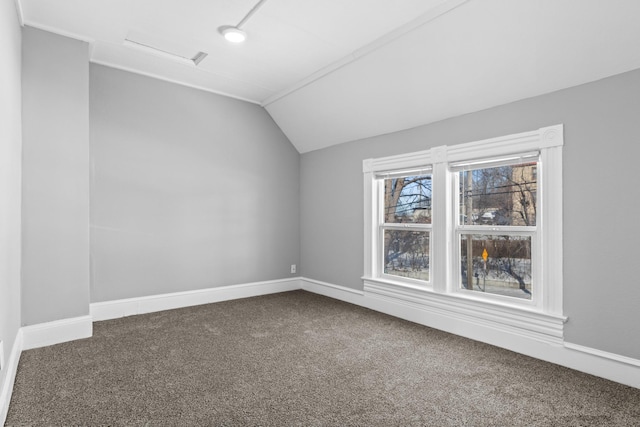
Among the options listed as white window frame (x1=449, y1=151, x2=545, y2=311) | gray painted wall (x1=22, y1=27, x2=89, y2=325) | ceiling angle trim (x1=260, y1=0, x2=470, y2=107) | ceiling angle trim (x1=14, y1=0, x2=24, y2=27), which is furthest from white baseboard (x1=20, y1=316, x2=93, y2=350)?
white window frame (x1=449, y1=151, x2=545, y2=311)

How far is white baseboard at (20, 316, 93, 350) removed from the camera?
9.51ft

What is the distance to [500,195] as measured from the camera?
3203 mm

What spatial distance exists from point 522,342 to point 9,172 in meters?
3.98

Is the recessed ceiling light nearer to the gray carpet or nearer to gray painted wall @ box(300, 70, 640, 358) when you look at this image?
gray painted wall @ box(300, 70, 640, 358)

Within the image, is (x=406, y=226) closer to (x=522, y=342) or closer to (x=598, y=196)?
(x=522, y=342)

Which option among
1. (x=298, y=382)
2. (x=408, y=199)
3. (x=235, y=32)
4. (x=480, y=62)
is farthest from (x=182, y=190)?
(x=480, y=62)

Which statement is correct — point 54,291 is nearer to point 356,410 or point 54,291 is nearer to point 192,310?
point 192,310

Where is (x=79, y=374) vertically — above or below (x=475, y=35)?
below

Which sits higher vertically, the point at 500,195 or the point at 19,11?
the point at 19,11

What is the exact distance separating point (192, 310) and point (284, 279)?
57.9 inches

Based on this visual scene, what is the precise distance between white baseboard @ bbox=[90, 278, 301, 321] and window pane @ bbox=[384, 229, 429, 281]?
66.1 inches

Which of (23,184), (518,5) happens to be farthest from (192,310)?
(518,5)

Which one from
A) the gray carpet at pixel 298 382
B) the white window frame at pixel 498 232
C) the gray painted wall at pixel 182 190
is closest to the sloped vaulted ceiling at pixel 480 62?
the white window frame at pixel 498 232

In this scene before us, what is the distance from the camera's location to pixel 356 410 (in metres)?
→ 2.04
